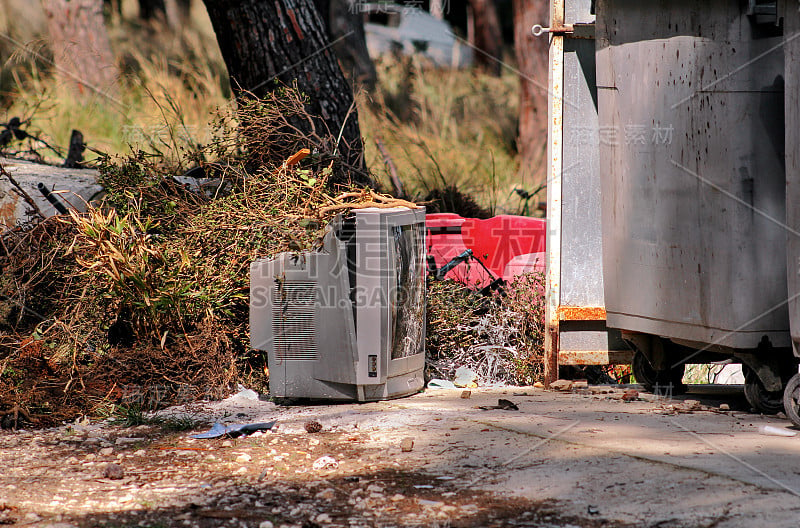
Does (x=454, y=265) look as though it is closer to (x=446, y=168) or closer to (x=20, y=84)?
(x=446, y=168)

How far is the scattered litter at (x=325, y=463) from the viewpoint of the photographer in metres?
3.34

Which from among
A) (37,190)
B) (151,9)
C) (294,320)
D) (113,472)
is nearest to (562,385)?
(294,320)

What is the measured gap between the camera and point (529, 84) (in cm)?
1185

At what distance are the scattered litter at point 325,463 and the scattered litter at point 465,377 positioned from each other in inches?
75.4

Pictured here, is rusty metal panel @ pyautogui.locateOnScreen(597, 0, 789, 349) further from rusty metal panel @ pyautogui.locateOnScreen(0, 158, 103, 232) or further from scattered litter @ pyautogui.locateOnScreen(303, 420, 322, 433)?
rusty metal panel @ pyautogui.locateOnScreen(0, 158, 103, 232)

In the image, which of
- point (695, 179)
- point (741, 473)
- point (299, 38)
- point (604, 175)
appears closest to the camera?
point (741, 473)

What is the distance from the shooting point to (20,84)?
37.4 feet

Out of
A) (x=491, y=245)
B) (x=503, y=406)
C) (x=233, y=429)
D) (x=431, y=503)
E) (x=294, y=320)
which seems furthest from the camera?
(x=491, y=245)

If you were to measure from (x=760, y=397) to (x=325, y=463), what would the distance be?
6.86 ft

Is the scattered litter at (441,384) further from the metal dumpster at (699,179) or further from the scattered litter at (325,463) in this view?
the scattered litter at (325,463)

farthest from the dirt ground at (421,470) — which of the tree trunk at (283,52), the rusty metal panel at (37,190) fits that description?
A: the tree trunk at (283,52)

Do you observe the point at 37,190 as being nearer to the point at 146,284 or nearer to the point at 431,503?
the point at 146,284

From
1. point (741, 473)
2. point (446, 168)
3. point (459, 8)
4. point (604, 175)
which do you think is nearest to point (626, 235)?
point (604, 175)

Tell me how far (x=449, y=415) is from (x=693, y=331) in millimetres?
1222
